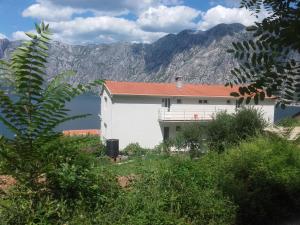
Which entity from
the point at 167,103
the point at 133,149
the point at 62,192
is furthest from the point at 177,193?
the point at 167,103

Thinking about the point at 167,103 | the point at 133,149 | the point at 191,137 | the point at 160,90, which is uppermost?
the point at 160,90

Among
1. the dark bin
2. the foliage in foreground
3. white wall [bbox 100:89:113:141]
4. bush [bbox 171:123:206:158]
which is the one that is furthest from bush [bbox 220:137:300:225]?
white wall [bbox 100:89:113:141]

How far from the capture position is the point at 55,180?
19.3 feet

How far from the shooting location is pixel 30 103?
15.4 ft

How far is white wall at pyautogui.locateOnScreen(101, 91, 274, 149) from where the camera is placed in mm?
46781

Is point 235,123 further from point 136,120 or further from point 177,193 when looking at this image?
point 177,193

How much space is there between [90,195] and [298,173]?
5.41 metres

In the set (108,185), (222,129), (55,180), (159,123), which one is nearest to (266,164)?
(108,185)

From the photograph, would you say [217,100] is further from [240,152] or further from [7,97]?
[7,97]

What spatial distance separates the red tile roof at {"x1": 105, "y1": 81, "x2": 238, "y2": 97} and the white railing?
2.00 metres

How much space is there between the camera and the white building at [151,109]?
154 ft

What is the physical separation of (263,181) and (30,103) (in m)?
6.22

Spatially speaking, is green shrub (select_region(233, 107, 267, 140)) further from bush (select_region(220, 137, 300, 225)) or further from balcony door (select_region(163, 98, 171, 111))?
bush (select_region(220, 137, 300, 225))

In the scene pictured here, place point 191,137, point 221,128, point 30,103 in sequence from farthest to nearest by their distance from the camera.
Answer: point 191,137 < point 221,128 < point 30,103
